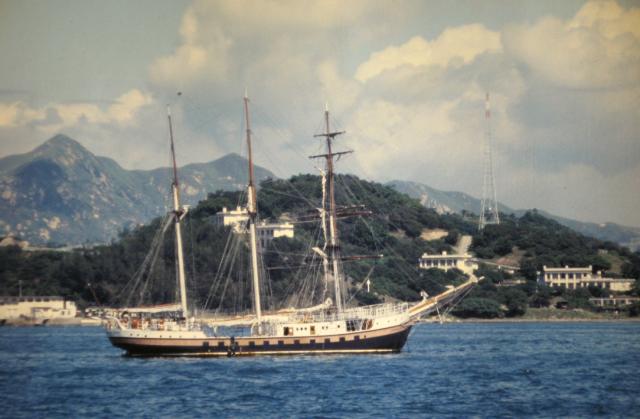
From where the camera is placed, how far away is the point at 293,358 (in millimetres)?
74062

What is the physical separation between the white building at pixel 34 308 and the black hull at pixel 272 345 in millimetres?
83496

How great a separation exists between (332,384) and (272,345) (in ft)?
62.2

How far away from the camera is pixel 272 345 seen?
250 ft

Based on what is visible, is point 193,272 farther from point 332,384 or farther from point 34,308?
point 332,384

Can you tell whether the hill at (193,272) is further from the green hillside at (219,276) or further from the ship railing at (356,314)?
the ship railing at (356,314)

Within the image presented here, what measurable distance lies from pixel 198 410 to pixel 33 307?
116 m

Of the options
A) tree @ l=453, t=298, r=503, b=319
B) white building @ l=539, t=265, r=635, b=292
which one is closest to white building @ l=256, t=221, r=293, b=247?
tree @ l=453, t=298, r=503, b=319

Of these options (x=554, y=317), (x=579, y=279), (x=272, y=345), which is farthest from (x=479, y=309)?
(x=272, y=345)

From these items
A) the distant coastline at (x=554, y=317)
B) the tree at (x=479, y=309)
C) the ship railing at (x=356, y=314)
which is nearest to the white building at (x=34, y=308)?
the distant coastline at (x=554, y=317)

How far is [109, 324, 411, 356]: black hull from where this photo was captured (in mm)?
76000

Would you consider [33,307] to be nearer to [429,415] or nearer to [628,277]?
[628,277]

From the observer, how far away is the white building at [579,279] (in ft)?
593

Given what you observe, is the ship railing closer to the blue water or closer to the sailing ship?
the sailing ship

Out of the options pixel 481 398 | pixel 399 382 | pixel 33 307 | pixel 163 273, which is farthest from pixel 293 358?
pixel 33 307
